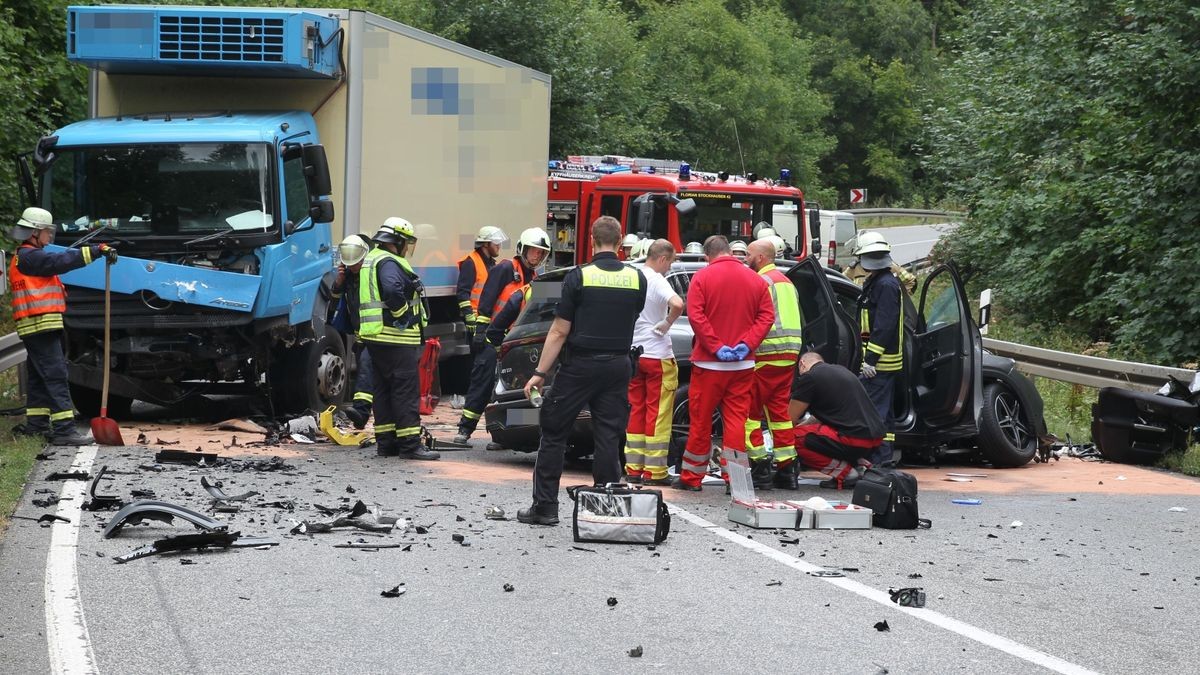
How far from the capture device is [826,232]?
34.7 meters

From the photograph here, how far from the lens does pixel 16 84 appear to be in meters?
18.6

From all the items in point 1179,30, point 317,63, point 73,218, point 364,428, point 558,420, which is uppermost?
point 1179,30

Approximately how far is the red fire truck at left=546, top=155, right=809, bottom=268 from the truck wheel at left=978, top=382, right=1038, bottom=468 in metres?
6.17

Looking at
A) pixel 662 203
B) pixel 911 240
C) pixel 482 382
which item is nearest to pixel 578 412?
pixel 482 382

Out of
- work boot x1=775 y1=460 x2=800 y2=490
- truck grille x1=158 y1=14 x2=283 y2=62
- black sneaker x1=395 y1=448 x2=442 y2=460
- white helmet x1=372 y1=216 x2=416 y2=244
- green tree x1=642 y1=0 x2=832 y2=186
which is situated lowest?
black sneaker x1=395 y1=448 x2=442 y2=460

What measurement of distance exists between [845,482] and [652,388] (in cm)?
163

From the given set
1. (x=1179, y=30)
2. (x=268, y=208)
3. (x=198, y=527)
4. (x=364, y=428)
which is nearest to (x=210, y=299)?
(x=268, y=208)

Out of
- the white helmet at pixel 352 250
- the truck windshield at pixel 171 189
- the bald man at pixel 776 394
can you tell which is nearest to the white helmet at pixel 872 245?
the bald man at pixel 776 394

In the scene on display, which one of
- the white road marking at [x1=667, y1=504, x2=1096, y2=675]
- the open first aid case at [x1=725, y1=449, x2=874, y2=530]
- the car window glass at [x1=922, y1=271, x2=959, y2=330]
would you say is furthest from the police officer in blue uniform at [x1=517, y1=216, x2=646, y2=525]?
the car window glass at [x1=922, y1=271, x2=959, y2=330]

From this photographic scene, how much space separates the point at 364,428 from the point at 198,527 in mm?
5581

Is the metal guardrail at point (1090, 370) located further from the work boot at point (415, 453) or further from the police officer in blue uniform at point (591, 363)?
the police officer in blue uniform at point (591, 363)

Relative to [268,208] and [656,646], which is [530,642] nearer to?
[656,646]

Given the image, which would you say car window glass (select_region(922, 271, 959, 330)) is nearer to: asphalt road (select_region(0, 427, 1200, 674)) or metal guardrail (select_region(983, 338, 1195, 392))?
asphalt road (select_region(0, 427, 1200, 674))

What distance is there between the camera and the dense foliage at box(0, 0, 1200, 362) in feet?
56.3
